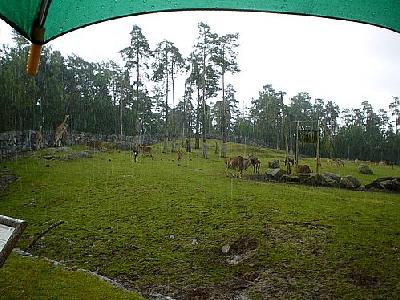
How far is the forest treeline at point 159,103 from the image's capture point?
70.0 feet

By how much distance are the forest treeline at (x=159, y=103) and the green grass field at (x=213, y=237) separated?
5.20 meters

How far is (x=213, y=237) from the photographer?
7.93m

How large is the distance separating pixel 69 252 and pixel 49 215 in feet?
9.04

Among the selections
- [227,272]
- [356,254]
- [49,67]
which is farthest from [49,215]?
[49,67]

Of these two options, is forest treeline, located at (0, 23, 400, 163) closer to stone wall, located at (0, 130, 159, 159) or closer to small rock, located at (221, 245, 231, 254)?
stone wall, located at (0, 130, 159, 159)

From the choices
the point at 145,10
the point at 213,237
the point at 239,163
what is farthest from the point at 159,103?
the point at 145,10

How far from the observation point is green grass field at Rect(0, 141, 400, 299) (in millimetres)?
5785

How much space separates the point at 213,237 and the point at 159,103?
111 ft

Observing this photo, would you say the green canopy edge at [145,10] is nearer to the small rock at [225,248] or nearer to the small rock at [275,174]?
the small rock at [225,248]

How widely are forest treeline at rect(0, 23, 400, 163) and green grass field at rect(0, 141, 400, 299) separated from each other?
17.1 ft

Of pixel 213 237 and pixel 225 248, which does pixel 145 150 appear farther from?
pixel 225 248

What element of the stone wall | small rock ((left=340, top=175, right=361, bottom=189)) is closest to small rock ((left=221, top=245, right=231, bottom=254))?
small rock ((left=340, top=175, right=361, bottom=189))

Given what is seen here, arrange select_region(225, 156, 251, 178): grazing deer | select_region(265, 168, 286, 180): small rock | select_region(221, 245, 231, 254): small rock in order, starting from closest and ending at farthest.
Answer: select_region(221, 245, 231, 254): small rock → select_region(265, 168, 286, 180): small rock → select_region(225, 156, 251, 178): grazing deer

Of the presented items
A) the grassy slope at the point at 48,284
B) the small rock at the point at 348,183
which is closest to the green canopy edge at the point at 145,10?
the grassy slope at the point at 48,284
